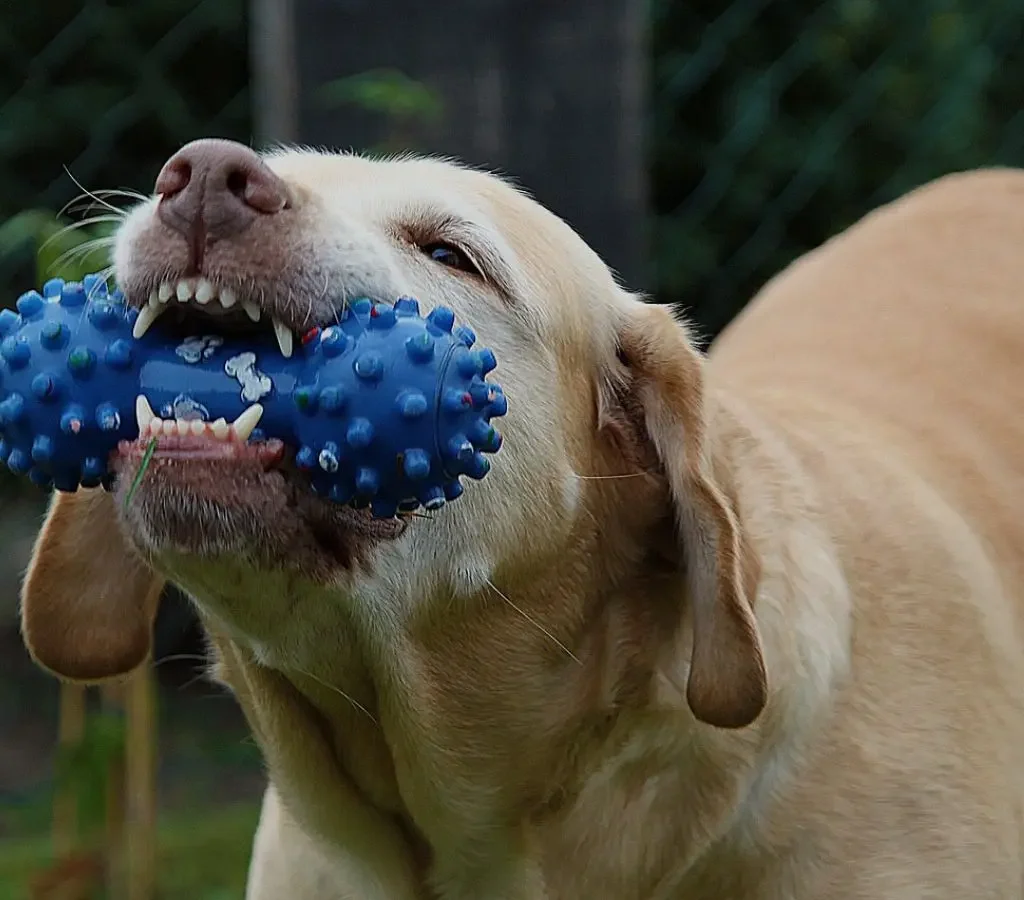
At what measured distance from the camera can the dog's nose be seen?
1660 mm

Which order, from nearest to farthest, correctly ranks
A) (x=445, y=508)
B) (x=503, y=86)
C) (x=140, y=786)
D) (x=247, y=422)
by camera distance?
1. (x=247, y=422)
2. (x=445, y=508)
3. (x=140, y=786)
4. (x=503, y=86)

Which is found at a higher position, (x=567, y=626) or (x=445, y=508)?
(x=445, y=508)

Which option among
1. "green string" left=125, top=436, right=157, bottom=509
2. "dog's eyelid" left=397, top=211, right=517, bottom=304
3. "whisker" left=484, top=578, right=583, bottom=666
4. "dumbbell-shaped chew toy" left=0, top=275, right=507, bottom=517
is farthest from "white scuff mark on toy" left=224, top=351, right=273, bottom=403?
"whisker" left=484, top=578, right=583, bottom=666

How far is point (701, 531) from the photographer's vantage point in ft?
6.75

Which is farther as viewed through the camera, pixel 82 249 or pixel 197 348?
pixel 82 249

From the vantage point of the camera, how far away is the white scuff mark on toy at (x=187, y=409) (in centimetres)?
162

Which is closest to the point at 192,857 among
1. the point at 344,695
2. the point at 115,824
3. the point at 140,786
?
the point at 115,824

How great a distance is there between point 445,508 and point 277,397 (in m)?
0.37

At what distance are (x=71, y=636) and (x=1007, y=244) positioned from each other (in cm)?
214

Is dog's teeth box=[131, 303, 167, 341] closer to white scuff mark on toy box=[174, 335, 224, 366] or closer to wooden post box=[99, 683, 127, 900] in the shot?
white scuff mark on toy box=[174, 335, 224, 366]

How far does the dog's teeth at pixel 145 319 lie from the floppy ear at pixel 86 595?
0.61 m

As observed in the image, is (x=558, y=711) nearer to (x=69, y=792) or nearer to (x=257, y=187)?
(x=257, y=187)

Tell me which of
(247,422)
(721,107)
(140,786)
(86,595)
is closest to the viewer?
(247,422)

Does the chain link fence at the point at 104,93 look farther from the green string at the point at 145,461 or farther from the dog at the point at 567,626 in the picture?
the green string at the point at 145,461
